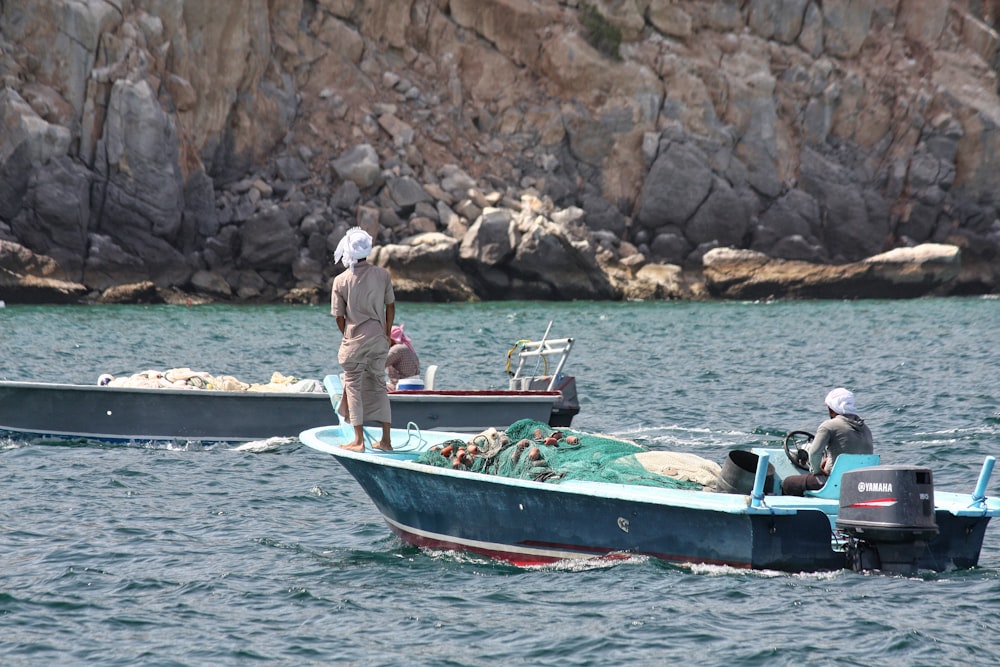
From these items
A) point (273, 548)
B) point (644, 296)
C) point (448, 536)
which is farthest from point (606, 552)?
point (644, 296)

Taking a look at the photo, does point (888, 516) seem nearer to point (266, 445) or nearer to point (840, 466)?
point (840, 466)

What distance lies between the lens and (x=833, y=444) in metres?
9.73

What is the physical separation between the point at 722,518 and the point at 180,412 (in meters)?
9.06

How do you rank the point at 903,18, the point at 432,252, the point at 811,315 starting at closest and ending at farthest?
the point at 811,315 < the point at 432,252 < the point at 903,18

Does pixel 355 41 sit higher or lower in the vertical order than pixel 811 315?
higher

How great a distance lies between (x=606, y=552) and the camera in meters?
9.64

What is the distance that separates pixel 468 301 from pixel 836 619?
41.6 meters

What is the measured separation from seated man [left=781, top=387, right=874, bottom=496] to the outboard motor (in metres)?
0.72

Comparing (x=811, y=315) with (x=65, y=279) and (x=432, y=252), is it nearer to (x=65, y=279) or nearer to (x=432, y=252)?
(x=432, y=252)

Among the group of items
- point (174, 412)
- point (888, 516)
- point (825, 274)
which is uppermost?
point (825, 274)

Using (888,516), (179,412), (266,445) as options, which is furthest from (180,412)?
(888,516)

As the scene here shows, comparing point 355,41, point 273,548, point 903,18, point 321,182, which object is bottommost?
point 273,548

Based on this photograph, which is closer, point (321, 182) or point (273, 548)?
→ point (273, 548)

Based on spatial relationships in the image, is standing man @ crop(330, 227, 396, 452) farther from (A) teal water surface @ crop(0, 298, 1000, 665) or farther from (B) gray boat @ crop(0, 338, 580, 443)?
(B) gray boat @ crop(0, 338, 580, 443)
